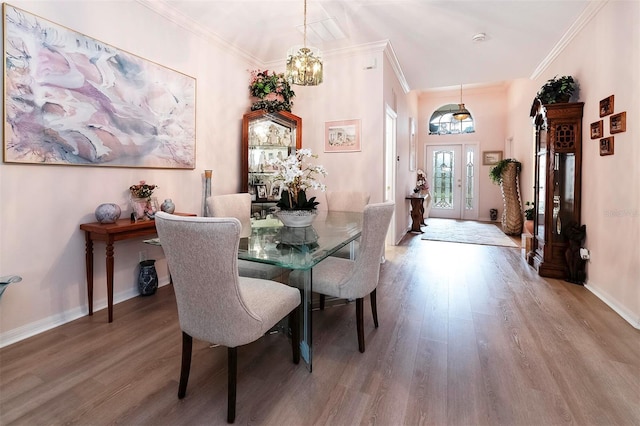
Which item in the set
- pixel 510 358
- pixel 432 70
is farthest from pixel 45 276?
pixel 432 70

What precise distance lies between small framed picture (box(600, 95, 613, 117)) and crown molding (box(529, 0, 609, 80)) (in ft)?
2.91

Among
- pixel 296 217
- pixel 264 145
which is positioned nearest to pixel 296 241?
pixel 296 217

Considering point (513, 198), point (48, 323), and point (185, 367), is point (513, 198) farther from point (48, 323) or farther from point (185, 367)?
point (48, 323)

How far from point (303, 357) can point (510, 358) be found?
125 centimetres

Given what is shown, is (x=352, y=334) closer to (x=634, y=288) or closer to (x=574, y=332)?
(x=574, y=332)

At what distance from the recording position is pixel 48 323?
2316mm

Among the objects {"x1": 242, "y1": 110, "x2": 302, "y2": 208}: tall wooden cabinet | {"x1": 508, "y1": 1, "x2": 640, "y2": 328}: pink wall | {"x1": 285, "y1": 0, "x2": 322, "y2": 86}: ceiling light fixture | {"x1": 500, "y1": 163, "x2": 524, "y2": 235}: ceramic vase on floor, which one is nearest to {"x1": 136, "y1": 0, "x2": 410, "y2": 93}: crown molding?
{"x1": 242, "y1": 110, "x2": 302, "y2": 208}: tall wooden cabinet

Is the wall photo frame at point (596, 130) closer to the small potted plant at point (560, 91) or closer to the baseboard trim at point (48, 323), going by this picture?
the small potted plant at point (560, 91)

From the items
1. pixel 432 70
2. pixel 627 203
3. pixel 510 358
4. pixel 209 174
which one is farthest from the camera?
pixel 432 70

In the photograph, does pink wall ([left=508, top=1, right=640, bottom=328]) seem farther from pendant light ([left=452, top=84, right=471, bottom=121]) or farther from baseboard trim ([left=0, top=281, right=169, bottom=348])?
baseboard trim ([left=0, top=281, right=169, bottom=348])

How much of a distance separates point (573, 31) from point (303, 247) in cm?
403

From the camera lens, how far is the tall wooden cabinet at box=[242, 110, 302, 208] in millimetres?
4016

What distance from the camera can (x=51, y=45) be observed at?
2229 mm

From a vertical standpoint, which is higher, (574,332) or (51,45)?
(51,45)
